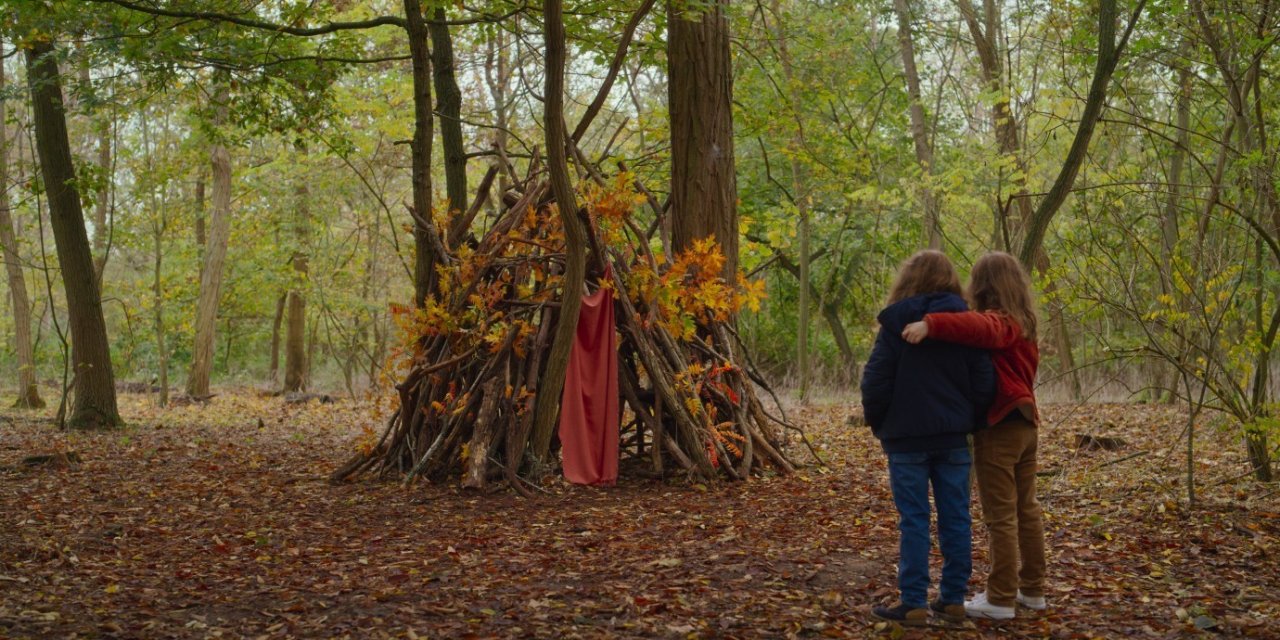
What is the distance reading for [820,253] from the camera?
20297 millimetres

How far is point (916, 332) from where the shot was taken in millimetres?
3535

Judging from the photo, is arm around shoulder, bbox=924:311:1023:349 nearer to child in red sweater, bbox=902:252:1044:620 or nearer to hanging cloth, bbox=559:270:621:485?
child in red sweater, bbox=902:252:1044:620

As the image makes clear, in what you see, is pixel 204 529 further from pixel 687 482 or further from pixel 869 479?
pixel 869 479

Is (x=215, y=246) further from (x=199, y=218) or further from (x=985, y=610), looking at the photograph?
(x=985, y=610)

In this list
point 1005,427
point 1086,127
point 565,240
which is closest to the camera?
point 1005,427

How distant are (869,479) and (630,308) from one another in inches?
78.6

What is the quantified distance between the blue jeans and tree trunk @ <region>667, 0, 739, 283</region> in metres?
4.18

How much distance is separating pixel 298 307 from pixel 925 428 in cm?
1693

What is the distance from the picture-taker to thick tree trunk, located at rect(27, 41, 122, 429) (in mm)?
9594

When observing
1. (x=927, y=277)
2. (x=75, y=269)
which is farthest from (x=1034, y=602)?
(x=75, y=269)

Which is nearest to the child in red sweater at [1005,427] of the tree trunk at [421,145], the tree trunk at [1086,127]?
the tree trunk at [1086,127]

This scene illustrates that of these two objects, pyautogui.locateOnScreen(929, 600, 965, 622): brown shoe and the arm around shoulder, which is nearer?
the arm around shoulder

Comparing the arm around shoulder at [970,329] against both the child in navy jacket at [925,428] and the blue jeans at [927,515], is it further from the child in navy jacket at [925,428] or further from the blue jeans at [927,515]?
the blue jeans at [927,515]

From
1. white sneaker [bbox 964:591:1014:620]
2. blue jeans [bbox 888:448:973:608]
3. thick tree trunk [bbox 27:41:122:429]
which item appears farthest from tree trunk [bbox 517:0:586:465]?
thick tree trunk [bbox 27:41:122:429]
